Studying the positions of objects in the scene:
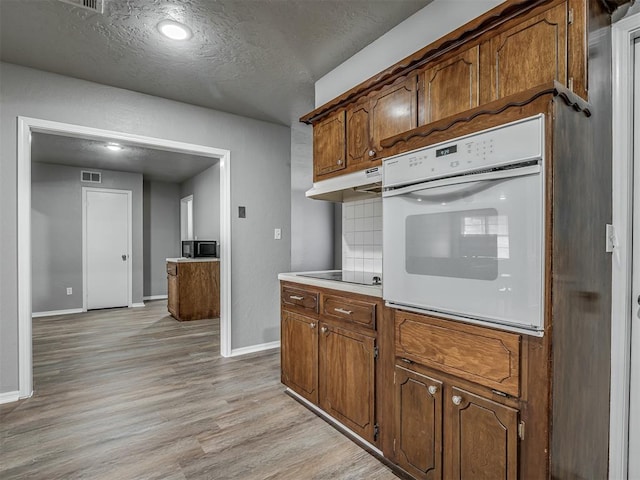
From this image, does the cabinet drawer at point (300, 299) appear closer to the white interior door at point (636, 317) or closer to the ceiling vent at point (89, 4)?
the white interior door at point (636, 317)

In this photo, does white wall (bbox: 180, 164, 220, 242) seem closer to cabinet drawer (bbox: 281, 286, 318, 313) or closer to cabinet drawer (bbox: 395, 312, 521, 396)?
cabinet drawer (bbox: 281, 286, 318, 313)

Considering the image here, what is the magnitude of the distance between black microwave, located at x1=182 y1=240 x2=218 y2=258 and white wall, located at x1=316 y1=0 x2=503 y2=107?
366 cm

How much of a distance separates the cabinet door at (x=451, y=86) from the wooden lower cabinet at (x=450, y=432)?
4.12ft

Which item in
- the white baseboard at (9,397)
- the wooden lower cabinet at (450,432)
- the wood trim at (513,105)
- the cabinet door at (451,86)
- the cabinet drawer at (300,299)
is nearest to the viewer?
A: the wood trim at (513,105)

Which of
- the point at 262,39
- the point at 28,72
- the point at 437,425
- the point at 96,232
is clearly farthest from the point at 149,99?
the point at 96,232

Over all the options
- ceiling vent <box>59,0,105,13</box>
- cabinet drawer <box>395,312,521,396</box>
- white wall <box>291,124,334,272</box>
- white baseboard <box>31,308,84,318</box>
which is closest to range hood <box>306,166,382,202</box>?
cabinet drawer <box>395,312,521,396</box>

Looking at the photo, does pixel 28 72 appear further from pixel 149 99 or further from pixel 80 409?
pixel 80 409

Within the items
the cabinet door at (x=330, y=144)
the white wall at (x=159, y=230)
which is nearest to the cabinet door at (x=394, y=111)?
the cabinet door at (x=330, y=144)

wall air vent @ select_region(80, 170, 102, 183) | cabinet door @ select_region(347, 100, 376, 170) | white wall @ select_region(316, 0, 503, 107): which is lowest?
cabinet door @ select_region(347, 100, 376, 170)

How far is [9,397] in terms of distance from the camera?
8.68ft

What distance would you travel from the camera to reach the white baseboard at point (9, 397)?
8.61 feet

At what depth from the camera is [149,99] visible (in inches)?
128

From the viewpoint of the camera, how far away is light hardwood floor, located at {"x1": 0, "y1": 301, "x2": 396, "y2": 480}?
73.5 inches

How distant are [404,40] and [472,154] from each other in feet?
4.06
